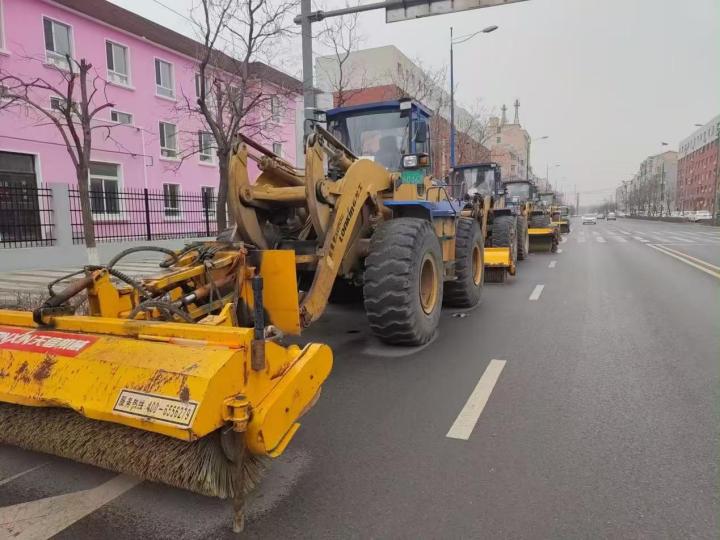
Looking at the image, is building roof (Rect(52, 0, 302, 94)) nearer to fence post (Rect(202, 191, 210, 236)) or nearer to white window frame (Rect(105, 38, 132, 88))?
white window frame (Rect(105, 38, 132, 88))

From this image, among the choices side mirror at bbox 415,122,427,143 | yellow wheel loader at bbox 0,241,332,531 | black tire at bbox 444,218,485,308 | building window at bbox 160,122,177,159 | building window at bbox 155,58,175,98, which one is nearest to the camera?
yellow wheel loader at bbox 0,241,332,531

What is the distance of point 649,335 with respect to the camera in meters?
6.18

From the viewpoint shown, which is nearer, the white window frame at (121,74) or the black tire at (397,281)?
the black tire at (397,281)

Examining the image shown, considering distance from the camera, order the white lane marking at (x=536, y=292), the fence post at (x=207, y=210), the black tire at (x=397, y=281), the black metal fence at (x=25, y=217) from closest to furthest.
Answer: the black tire at (x=397, y=281) → the white lane marking at (x=536, y=292) → the black metal fence at (x=25, y=217) → the fence post at (x=207, y=210)

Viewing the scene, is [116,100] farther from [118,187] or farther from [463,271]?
[463,271]

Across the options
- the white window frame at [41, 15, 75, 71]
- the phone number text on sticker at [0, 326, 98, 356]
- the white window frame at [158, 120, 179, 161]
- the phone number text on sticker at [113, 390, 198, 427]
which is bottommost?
the phone number text on sticker at [113, 390, 198, 427]

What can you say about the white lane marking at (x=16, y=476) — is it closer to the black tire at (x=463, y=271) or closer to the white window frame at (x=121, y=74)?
the black tire at (x=463, y=271)

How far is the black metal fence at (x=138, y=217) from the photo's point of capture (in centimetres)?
1427

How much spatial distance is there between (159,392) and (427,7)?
9511mm

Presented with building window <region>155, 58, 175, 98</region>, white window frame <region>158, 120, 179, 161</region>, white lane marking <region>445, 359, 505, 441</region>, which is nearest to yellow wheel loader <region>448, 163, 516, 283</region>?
white lane marking <region>445, 359, 505, 441</region>

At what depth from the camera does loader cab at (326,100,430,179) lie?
20.4ft

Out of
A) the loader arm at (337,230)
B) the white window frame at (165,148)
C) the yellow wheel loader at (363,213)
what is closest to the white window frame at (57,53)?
the white window frame at (165,148)

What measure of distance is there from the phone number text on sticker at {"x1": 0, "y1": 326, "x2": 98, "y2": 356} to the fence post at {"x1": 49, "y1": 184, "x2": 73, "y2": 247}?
1113 centimetres

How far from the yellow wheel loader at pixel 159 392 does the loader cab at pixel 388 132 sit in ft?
12.6
